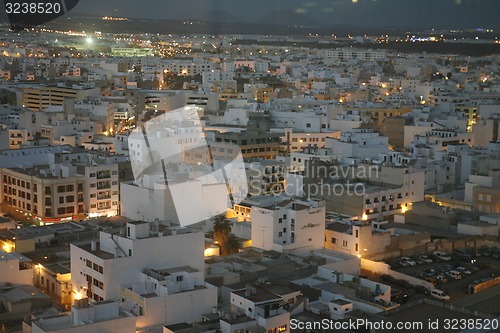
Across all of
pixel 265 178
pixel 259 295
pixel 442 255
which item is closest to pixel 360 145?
pixel 265 178

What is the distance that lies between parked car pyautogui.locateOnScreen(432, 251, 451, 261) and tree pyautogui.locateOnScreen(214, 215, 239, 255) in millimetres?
1165

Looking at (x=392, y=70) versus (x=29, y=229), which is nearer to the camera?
(x=29, y=229)

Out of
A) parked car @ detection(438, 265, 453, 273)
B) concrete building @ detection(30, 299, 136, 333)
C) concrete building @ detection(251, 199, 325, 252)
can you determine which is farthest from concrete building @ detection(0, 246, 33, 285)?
parked car @ detection(438, 265, 453, 273)

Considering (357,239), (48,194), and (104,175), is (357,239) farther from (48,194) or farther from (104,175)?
(48,194)

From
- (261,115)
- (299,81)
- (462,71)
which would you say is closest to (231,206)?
(261,115)

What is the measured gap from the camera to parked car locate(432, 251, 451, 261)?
5.01 metres

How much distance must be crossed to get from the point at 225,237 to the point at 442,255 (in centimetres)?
126

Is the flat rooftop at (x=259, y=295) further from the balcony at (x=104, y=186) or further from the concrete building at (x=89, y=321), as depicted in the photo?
the balcony at (x=104, y=186)

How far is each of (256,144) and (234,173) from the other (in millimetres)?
1202

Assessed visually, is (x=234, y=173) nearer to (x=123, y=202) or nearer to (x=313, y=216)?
(x=123, y=202)

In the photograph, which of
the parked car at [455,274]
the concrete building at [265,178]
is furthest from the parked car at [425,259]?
the concrete building at [265,178]

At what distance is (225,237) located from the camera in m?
4.94

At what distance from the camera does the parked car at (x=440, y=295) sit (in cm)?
424

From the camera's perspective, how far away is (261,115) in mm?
9758
